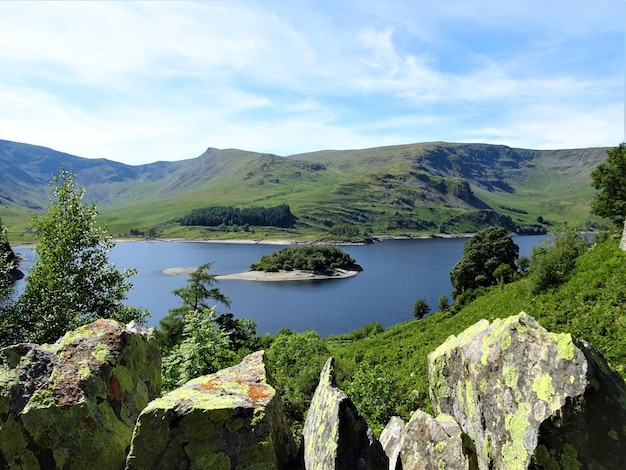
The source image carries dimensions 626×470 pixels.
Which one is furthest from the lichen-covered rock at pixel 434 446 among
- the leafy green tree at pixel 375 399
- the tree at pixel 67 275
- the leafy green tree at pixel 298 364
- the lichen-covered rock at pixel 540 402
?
the leafy green tree at pixel 298 364

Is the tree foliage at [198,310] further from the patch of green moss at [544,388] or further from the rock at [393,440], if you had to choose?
the patch of green moss at [544,388]

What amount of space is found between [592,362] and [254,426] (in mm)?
6020

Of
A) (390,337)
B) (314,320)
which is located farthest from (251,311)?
(390,337)

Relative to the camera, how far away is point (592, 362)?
6828 millimetres

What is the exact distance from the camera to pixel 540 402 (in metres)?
6.87

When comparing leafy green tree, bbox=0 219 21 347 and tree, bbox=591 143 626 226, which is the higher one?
tree, bbox=591 143 626 226

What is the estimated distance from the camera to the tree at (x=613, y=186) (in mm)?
55250

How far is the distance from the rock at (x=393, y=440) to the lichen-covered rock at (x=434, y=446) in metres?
0.30

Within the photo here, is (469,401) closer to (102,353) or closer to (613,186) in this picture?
(102,353)

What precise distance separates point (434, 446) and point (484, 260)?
10158 cm

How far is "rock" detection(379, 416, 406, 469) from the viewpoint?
948 centimetres

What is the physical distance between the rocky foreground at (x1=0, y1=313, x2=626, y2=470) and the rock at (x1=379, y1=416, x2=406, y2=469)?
292mm

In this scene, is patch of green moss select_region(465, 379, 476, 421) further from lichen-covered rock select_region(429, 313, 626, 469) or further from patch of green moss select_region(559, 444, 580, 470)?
patch of green moss select_region(559, 444, 580, 470)

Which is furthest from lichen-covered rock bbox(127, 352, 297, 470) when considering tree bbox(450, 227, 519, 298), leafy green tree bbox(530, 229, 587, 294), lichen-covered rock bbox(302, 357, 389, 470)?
tree bbox(450, 227, 519, 298)
